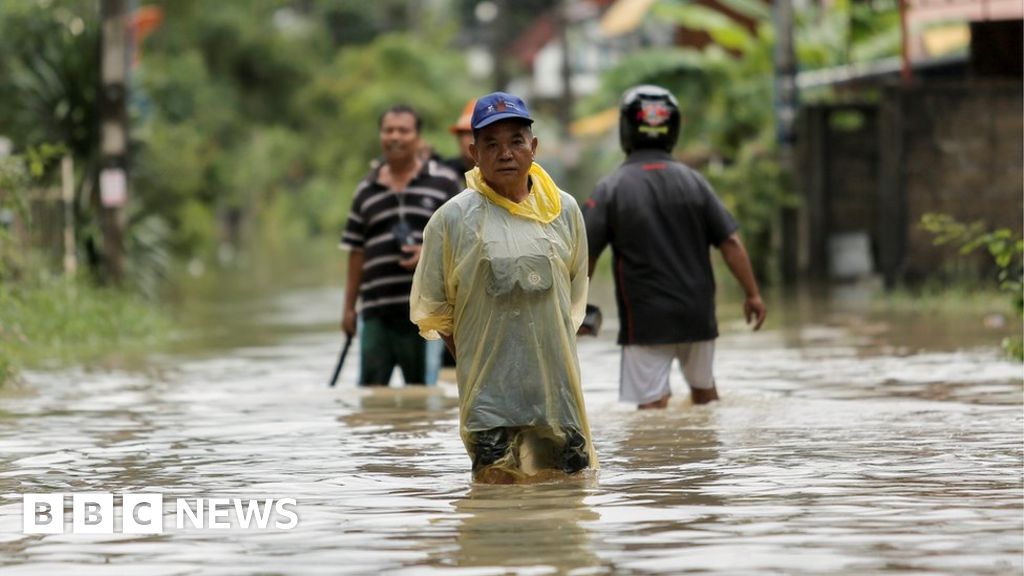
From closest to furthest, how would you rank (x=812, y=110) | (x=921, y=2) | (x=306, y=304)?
(x=921, y=2) → (x=812, y=110) → (x=306, y=304)

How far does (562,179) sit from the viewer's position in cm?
5606

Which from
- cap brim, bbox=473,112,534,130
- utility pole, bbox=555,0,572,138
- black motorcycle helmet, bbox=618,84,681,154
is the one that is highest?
utility pole, bbox=555,0,572,138

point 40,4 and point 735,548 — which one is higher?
point 40,4

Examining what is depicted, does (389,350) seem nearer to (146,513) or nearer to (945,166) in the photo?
(146,513)

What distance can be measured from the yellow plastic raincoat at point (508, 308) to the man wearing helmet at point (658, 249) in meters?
2.67

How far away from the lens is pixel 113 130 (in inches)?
973

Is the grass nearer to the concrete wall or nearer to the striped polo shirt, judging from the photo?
the striped polo shirt

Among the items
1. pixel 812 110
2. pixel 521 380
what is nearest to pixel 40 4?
pixel 812 110

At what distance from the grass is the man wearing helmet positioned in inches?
275

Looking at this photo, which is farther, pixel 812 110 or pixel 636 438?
pixel 812 110

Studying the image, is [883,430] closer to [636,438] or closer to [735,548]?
[636,438]

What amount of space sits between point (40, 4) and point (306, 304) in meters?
5.34

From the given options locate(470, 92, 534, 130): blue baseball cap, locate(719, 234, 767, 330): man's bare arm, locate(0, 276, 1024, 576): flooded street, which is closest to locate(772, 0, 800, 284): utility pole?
locate(0, 276, 1024, 576): flooded street

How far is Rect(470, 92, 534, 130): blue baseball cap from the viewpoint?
946 cm
